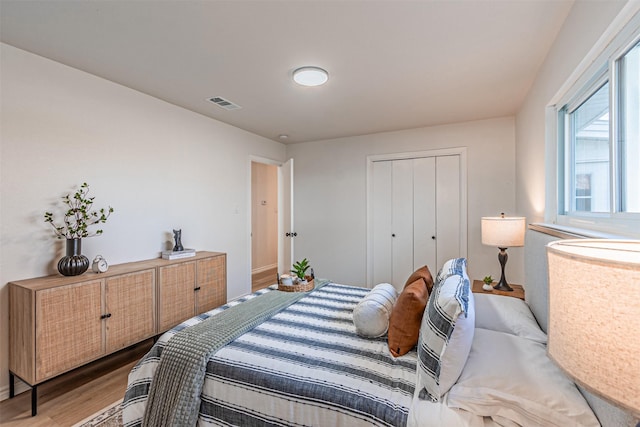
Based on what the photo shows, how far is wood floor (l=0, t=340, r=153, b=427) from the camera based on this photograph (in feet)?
6.03

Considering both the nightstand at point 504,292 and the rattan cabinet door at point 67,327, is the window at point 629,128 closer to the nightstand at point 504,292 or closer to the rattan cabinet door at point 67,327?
the nightstand at point 504,292

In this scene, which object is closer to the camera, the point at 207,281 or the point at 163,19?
the point at 163,19

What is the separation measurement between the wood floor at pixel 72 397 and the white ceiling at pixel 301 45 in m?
2.51

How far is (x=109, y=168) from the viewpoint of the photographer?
2.61m

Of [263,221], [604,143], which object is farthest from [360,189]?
[604,143]

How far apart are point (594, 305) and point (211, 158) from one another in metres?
3.76

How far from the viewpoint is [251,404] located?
1.32m

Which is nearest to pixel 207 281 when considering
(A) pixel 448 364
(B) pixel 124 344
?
(B) pixel 124 344

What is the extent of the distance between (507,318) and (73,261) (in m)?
2.95

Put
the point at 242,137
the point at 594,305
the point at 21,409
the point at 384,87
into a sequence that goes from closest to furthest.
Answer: the point at 594,305, the point at 21,409, the point at 384,87, the point at 242,137

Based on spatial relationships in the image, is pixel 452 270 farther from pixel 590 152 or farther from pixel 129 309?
pixel 129 309

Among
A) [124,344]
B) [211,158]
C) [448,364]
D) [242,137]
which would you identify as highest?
[242,137]

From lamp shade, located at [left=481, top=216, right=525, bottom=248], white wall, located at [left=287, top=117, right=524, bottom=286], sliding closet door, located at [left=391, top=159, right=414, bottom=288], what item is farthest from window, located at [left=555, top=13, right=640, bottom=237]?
sliding closet door, located at [left=391, top=159, right=414, bottom=288]

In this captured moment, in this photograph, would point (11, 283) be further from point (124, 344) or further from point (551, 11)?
point (551, 11)
